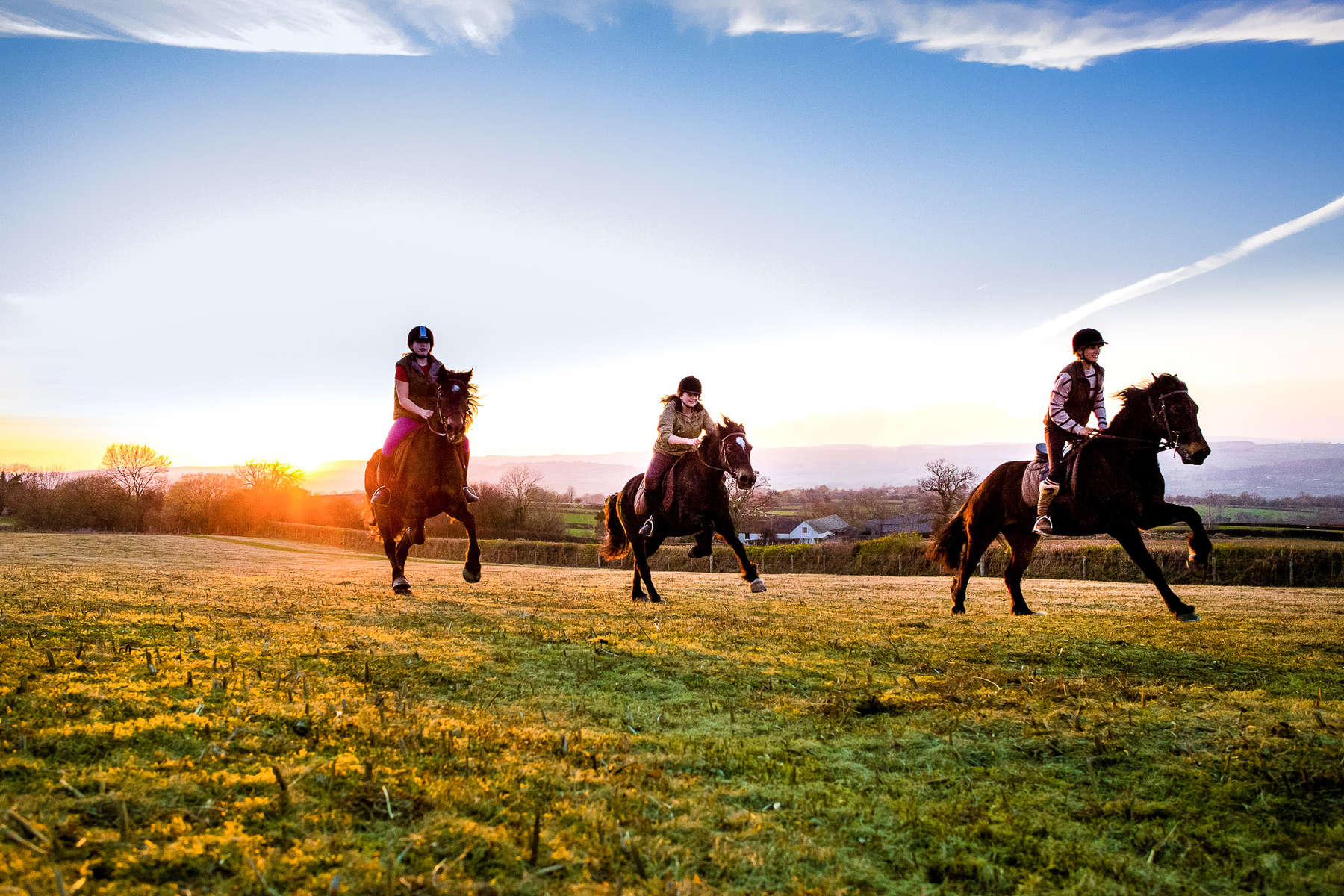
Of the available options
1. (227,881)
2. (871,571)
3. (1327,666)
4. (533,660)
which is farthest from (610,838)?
(871,571)

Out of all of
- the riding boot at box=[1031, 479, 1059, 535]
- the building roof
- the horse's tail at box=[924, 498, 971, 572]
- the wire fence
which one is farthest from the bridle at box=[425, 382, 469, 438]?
the building roof

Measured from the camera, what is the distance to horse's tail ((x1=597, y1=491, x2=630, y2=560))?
11.9m

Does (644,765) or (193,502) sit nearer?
(644,765)

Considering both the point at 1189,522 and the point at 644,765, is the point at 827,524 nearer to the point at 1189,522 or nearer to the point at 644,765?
the point at 1189,522

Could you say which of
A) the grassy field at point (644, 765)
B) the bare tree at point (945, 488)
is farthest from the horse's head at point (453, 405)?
the bare tree at point (945, 488)

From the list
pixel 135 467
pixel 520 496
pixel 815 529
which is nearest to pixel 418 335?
pixel 520 496

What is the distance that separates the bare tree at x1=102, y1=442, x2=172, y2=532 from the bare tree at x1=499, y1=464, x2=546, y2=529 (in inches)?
1502

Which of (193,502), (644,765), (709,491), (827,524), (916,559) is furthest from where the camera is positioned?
(827,524)

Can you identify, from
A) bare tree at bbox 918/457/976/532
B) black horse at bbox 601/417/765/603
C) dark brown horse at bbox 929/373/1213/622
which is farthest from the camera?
bare tree at bbox 918/457/976/532

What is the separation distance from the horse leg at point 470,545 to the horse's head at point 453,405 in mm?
1037

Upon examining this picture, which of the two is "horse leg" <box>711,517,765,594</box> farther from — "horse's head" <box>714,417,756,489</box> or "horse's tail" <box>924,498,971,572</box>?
"horse's tail" <box>924,498,971,572</box>

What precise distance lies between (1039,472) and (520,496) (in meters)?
70.4

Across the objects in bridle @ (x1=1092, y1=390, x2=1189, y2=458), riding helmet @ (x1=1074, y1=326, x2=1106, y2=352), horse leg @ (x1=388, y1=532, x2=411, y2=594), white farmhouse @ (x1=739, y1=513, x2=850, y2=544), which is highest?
riding helmet @ (x1=1074, y1=326, x2=1106, y2=352)

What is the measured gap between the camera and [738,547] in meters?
10.5
